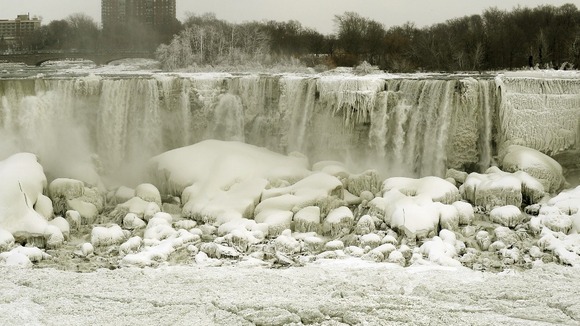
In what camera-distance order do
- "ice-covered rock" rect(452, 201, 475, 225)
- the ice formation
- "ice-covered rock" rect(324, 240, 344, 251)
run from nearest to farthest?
1. "ice-covered rock" rect(324, 240, 344, 251)
2. the ice formation
3. "ice-covered rock" rect(452, 201, 475, 225)

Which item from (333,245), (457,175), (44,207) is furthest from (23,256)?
(457,175)

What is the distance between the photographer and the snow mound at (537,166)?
16906 mm

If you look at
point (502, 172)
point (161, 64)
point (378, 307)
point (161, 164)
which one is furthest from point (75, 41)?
point (378, 307)

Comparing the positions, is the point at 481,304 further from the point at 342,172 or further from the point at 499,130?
the point at 499,130

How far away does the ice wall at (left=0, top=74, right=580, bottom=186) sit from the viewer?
18453 mm

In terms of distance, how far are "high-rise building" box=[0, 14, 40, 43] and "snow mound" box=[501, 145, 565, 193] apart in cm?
5270

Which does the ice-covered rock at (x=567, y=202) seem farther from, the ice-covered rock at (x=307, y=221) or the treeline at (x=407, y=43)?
the treeline at (x=407, y=43)

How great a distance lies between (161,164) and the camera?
57.8 ft

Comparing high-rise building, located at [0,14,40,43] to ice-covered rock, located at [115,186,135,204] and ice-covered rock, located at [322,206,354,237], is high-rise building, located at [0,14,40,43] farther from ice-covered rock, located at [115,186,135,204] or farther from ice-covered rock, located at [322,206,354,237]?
ice-covered rock, located at [322,206,354,237]

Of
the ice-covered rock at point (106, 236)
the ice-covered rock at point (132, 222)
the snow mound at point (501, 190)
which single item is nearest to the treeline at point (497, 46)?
the snow mound at point (501, 190)

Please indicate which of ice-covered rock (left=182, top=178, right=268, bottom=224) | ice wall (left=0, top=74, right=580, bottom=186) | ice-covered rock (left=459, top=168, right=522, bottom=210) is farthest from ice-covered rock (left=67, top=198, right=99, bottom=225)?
ice-covered rock (left=459, top=168, right=522, bottom=210)

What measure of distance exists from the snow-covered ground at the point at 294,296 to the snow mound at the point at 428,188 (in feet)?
11.7

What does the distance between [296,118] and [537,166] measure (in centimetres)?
673

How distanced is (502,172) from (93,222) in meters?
9.98
